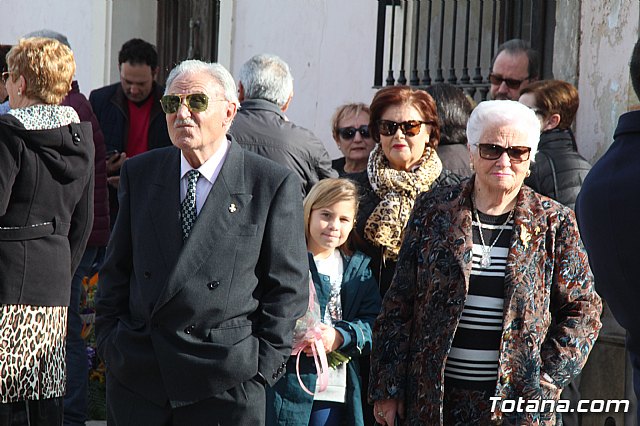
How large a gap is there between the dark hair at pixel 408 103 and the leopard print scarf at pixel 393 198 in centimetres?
15

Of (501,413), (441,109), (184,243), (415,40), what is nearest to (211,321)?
(184,243)

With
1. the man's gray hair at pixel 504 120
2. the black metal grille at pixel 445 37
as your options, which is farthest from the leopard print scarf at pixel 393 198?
the black metal grille at pixel 445 37

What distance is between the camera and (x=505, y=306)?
13.5 feet

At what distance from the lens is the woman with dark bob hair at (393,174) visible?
5227 millimetres

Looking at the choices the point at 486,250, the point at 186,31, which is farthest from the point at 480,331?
the point at 186,31

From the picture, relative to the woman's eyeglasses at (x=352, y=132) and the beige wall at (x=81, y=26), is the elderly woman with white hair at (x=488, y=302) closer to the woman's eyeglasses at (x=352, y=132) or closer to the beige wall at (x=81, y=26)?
the woman's eyeglasses at (x=352, y=132)

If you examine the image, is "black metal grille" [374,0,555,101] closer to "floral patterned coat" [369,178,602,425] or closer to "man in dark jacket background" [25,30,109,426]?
"man in dark jacket background" [25,30,109,426]

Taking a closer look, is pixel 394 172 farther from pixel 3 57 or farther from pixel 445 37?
pixel 445 37

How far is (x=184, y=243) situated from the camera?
13.4 feet

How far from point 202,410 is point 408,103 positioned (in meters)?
1.96

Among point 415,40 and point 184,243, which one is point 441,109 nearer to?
point 184,243

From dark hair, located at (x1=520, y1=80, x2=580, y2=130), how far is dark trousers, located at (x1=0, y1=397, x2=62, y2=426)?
9.04ft

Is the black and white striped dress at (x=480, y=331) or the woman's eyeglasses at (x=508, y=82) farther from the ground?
the woman's eyeglasses at (x=508, y=82)

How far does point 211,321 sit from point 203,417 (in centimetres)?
34
